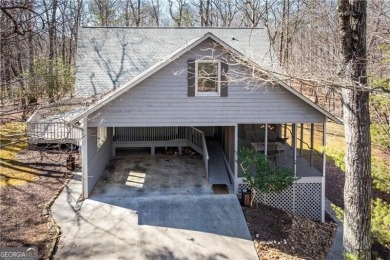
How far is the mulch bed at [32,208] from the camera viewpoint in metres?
8.38

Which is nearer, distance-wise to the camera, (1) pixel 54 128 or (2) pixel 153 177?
(2) pixel 153 177

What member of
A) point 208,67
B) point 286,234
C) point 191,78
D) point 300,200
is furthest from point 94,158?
point 300,200

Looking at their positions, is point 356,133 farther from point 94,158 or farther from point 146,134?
point 146,134

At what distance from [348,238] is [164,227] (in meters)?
4.61

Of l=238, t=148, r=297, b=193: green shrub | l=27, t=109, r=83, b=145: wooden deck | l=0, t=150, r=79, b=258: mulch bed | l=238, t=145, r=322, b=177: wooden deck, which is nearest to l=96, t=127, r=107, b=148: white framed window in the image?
l=27, t=109, r=83, b=145: wooden deck

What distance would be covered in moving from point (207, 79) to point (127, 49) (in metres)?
6.58

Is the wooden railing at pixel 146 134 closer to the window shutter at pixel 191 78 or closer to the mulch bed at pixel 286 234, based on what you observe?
the window shutter at pixel 191 78

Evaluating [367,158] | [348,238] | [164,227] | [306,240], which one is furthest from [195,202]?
[367,158]

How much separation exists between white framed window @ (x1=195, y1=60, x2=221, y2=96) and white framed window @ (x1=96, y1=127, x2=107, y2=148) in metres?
4.40

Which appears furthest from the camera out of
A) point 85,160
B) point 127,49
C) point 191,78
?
point 127,49

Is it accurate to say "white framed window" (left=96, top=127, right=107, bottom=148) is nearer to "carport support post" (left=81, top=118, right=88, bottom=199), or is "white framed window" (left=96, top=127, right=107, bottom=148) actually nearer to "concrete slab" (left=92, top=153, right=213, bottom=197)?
"concrete slab" (left=92, top=153, right=213, bottom=197)

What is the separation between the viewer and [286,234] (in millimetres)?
9461

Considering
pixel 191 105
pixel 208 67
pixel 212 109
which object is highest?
pixel 208 67

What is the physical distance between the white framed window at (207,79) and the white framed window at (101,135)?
4.40 meters
